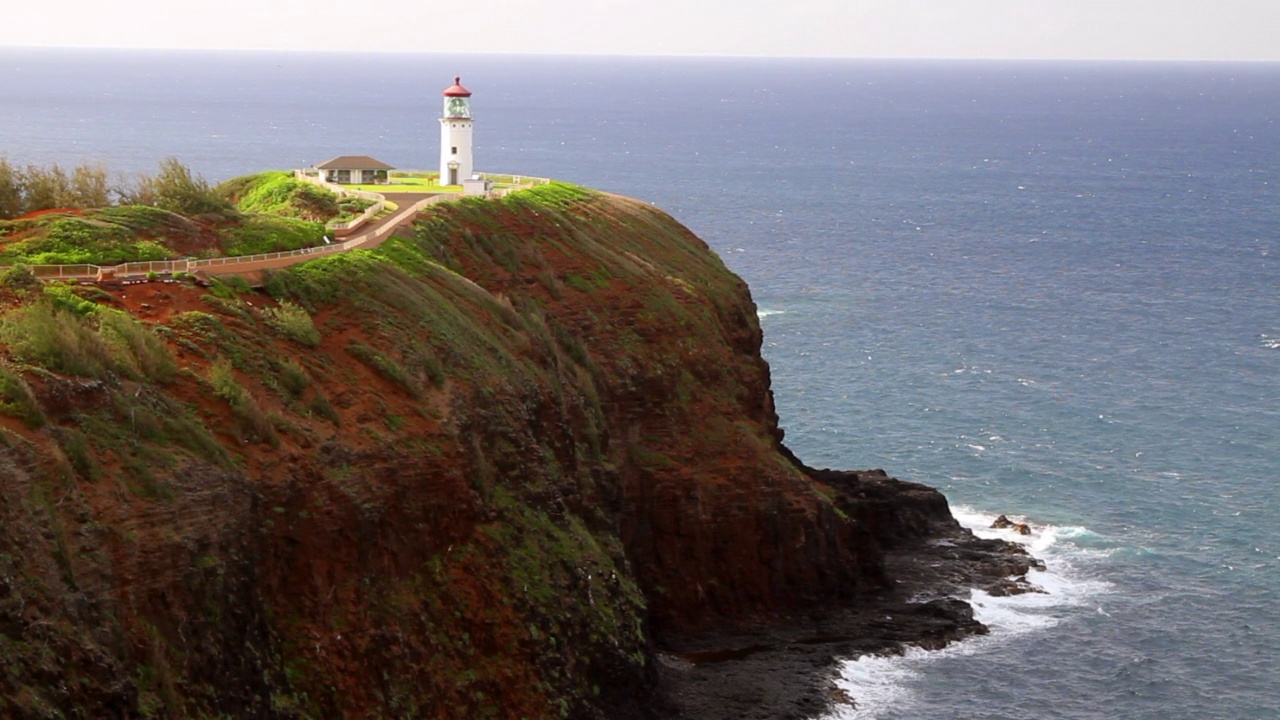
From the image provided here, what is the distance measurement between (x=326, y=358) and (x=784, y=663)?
17156 mm

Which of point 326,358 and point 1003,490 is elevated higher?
point 326,358

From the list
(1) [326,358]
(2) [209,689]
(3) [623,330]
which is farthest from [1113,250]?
(2) [209,689]

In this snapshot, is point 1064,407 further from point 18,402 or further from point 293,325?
point 18,402

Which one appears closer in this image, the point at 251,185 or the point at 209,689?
the point at 209,689

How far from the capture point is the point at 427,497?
140 feet

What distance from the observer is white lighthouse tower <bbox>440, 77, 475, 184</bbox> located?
74.8 m

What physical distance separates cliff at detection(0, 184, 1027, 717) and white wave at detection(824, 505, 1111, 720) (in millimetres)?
1279

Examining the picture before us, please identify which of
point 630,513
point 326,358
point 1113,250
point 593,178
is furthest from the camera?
point 593,178

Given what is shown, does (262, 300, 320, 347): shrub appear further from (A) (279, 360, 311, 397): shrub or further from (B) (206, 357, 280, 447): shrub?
(B) (206, 357, 280, 447): shrub

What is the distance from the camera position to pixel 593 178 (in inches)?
7224

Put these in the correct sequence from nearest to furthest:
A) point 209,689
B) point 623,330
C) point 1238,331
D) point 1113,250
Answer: point 209,689
point 623,330
point 1238,331
point 1113,250

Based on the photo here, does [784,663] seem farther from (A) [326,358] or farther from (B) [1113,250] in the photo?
(B) [1113,250]

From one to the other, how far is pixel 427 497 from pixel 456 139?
35.0 meters

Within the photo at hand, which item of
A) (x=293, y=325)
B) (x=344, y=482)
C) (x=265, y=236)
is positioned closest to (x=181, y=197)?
(x=265, y=236)
